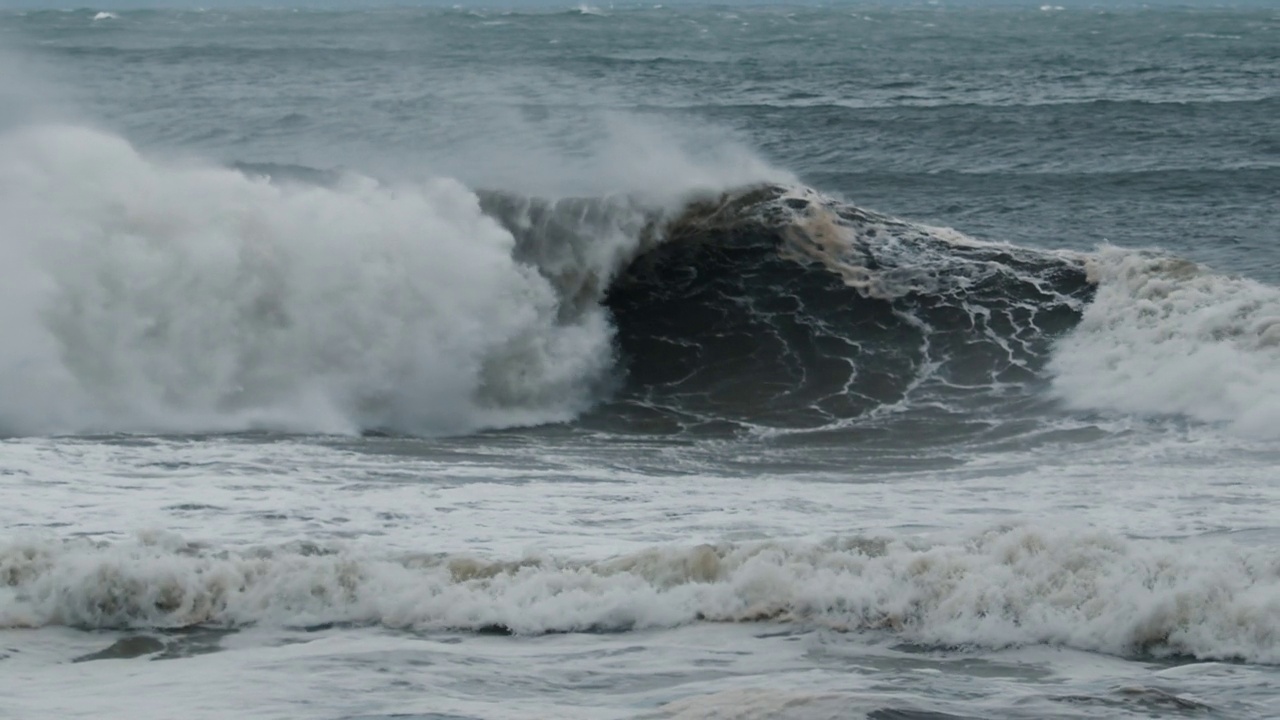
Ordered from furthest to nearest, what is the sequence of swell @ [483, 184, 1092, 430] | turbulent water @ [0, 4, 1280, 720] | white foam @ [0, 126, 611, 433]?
swell @ [483, 184, 1092, 430], white foam @ [0, 126, 611, 433], turbulent water @ [0, 4, 1280, 720]

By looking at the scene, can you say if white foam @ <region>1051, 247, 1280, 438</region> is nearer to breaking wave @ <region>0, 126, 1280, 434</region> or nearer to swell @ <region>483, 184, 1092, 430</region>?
breaking wave @ <region>0, 126, 1280, 434</region>

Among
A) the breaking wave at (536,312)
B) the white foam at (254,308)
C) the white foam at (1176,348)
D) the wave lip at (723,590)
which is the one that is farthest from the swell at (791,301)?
the wave lip at (723,590)

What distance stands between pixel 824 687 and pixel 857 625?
3.28ft

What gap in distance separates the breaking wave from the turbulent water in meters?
0.04

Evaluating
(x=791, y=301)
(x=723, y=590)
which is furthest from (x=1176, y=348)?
(x=723, y=590)

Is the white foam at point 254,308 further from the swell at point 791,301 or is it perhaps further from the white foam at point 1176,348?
the white foam at point 1176,348

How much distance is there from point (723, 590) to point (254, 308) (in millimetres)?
6896

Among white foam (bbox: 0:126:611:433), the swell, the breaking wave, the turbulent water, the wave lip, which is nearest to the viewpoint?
the turbulent water

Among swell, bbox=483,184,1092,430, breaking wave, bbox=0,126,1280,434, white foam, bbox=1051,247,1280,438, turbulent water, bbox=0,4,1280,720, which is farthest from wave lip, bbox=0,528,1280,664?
swell, bbox=483,184,1092,430

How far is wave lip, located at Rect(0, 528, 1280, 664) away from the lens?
8.12 m

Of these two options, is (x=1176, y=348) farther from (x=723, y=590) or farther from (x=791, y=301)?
(x=723, y=590)

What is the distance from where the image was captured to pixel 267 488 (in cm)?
1049

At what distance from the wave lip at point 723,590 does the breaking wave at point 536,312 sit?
158 inches

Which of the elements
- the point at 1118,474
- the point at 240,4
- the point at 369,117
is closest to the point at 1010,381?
the point at 1118,474
